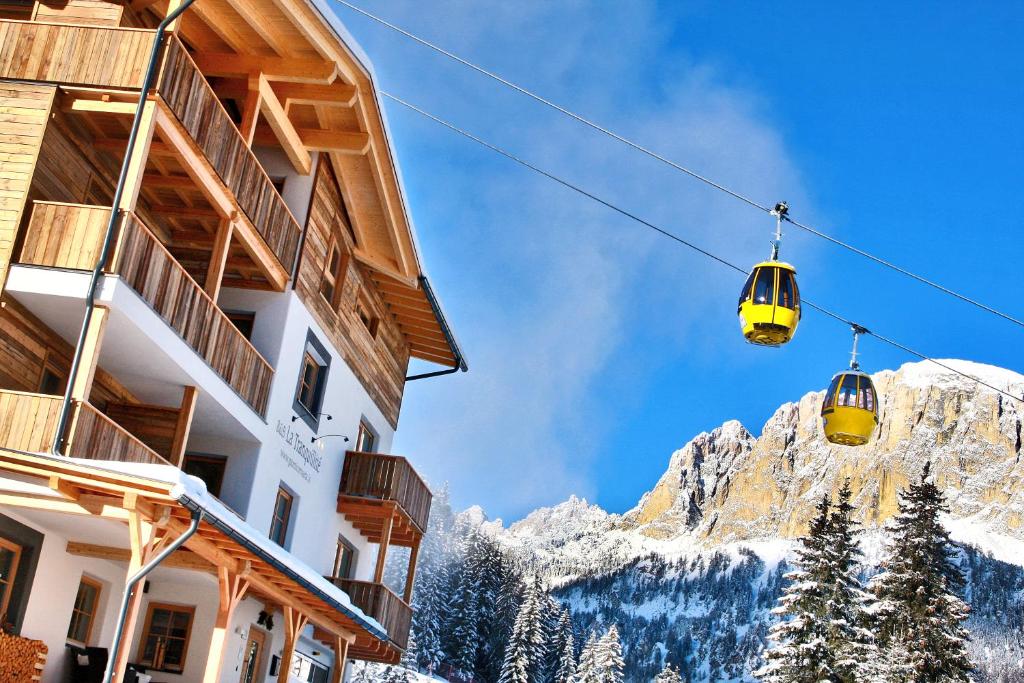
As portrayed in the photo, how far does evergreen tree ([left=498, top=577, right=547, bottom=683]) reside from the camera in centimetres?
7712

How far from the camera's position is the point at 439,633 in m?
86.8

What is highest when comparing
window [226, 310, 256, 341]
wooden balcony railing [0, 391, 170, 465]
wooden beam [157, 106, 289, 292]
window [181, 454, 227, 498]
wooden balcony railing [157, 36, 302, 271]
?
wooden balcony railing [157, 36, 302, 271]

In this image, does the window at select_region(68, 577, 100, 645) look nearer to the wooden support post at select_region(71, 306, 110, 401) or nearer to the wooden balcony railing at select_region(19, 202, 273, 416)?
the wooden balcony railing at select_region(19, 202, 273, 416)

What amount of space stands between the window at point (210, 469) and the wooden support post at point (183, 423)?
2437 millimetres

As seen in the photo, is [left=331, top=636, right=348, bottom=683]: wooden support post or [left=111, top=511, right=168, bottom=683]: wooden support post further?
[left=331, top=636, right=348, bottom=683]: wooden support post

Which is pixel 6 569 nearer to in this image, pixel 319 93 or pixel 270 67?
pixel 270 67

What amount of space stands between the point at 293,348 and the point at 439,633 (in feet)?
227

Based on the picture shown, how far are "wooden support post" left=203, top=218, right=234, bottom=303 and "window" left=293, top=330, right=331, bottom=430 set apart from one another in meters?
4.28

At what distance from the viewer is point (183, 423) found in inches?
666

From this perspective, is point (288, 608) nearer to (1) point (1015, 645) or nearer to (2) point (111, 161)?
(2) point (111, 161)

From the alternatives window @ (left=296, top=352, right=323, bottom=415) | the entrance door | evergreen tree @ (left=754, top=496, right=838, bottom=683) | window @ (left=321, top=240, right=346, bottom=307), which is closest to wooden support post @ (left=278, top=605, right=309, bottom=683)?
the entrance door

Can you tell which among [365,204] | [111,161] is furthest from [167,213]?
[365,204]

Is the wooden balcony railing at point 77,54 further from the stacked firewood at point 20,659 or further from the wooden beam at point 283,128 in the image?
the stacked firewood at point 20,659

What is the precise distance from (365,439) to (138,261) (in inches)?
457
